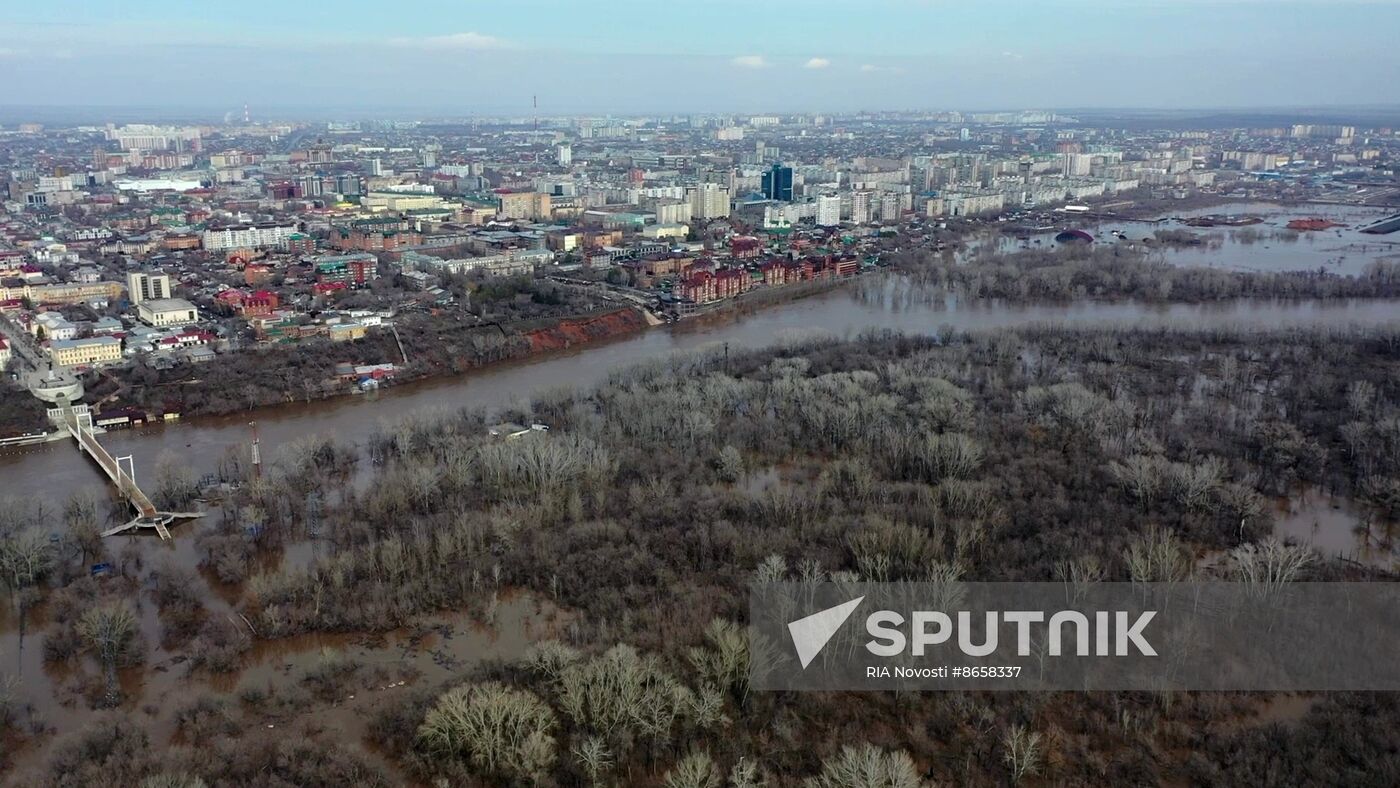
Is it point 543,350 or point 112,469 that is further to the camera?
point 543,350

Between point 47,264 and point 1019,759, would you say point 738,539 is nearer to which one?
point 1019,759

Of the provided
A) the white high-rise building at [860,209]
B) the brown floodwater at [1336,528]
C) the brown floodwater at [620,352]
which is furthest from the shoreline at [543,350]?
the brown floodwater at [1336,528]

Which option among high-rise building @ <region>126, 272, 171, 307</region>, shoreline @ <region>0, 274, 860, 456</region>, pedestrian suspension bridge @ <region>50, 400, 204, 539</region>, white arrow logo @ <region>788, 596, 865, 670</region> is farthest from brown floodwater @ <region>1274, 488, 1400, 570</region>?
high-rise building @ <region>126, 272, 171, 307</region>

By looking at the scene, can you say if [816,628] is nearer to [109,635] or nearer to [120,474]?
[109,635]

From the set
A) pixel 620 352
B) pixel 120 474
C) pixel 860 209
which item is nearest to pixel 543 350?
pixel 620 352

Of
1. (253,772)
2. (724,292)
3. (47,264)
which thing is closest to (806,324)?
(724,292)

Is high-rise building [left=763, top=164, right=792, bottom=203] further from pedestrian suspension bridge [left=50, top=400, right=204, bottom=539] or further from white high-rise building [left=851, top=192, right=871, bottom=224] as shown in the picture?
pedestrian suspension bridge [left=50, top=400, right=204, bottom=539]
